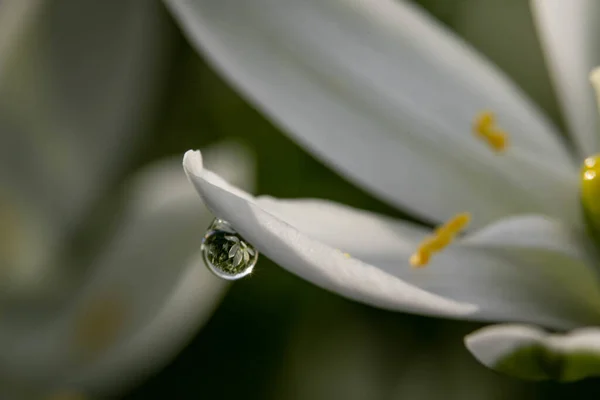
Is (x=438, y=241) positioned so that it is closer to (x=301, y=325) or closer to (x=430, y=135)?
(x=430, y=135)

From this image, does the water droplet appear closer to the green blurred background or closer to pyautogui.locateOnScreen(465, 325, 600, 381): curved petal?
pyautogui.locateOnScreen(465, 325, 600, 381): curved petal

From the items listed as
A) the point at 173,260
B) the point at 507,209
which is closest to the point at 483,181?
the point at 507,209

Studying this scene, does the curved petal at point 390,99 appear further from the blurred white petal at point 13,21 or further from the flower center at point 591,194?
the blurred white petal at point 13,21

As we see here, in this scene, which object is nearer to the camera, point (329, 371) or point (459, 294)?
point (459, 294)

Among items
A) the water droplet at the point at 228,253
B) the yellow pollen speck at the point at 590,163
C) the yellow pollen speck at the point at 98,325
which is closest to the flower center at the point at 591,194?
the yellow pollen speck at the point at 590,163

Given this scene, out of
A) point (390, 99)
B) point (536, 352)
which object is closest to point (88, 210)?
point (390, 99)

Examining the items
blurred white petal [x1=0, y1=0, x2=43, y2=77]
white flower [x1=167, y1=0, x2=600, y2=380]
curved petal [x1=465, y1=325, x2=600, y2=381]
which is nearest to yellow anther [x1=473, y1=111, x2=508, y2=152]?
white flower [x1=167, y1=0, x2=600, y2=380]

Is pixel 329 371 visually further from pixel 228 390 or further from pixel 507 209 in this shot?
pixel 507 209
